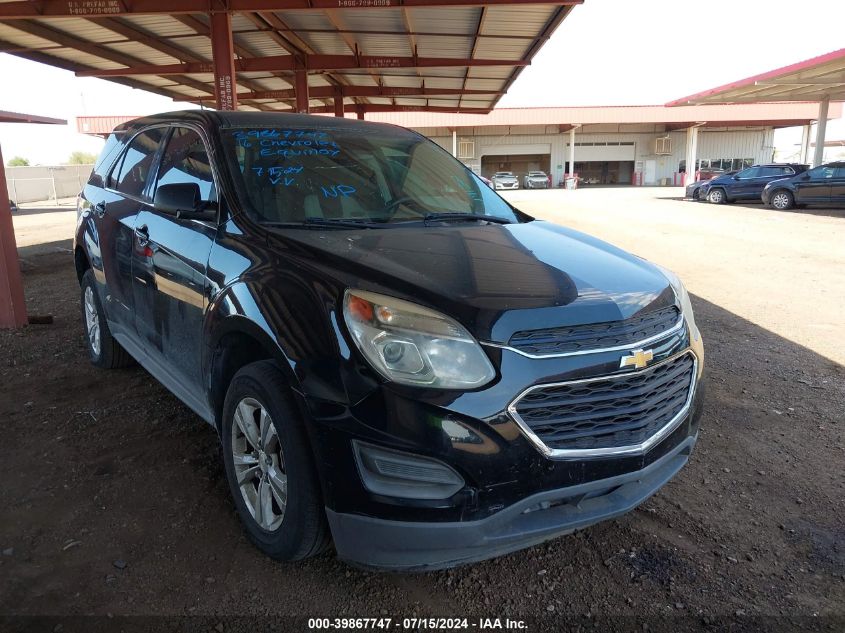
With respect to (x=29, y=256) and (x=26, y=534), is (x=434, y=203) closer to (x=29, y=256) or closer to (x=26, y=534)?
(x=26, y=534)

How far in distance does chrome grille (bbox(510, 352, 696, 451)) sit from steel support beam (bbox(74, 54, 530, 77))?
47.0 feet

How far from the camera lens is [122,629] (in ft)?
7.34

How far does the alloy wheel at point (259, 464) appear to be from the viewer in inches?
95.4

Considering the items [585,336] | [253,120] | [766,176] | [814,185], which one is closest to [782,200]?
[814,185]

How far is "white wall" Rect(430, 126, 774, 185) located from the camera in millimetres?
49938

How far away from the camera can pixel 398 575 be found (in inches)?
101

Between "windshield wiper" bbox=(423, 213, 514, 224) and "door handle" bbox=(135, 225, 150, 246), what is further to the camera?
"door handle" bbox=(135, 225, 150, 246)

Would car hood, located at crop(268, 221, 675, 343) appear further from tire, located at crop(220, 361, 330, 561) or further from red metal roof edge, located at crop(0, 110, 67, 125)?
red metal roof edge, located at crop(0, 110, 67, 125)

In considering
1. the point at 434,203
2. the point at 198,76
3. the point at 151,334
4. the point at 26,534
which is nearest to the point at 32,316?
the point at 151,334


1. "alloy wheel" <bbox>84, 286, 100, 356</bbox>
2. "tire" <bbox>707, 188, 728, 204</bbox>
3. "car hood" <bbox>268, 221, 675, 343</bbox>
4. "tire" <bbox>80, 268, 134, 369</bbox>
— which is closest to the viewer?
"car hood" <bbox>268, 221, 675, 343</bbox>

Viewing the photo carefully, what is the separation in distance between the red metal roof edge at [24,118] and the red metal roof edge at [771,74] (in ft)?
91.1

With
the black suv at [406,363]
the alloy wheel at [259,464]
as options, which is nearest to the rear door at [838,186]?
the black suv at [406,363]

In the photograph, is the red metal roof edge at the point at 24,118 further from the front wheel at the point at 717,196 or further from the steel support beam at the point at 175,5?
the front wheel at the point at 717,196

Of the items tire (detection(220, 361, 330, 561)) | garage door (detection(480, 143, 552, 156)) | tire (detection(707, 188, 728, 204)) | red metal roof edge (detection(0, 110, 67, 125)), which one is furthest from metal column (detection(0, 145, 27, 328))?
garage door (detection(480, 143, 552, 156))
